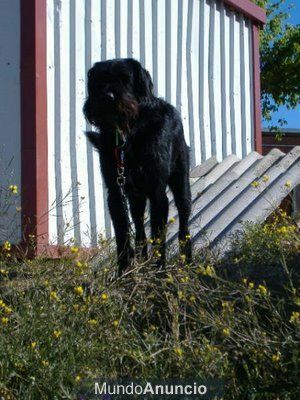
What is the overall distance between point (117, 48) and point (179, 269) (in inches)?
150

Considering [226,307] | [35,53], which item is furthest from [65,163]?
[226,307]

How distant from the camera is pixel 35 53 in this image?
6047 mm

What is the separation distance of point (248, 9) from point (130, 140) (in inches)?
203

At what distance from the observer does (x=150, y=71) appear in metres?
7.56

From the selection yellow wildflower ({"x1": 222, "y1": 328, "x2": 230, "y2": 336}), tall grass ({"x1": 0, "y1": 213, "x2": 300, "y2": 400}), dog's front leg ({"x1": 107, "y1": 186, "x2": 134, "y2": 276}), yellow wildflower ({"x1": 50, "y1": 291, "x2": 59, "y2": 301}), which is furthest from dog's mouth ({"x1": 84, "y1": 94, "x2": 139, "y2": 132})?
yellow wildflower ({"x1": 222, "y1": 328, "x2": 230, "y2": 336})

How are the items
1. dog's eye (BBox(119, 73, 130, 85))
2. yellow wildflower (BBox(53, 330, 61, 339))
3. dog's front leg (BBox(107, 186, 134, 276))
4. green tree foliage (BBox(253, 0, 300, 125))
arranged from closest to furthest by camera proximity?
yellow wildflower (BBox(53, 330, 61, 339)), dog's eye (BBox(119, 73, 130, 85)), dog's front leg (BBox(107, 186, 134, 276)), green tree foliage (BBox(253, 0, 300, 125))

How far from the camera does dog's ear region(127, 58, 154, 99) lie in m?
4.59

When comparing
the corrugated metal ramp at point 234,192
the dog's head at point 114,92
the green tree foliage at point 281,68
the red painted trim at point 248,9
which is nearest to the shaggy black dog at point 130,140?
the dog's head at point 114,92

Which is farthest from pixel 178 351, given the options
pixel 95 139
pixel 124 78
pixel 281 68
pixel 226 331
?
pixel 281 68

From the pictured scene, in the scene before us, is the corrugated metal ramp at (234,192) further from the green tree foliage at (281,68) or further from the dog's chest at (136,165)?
the green tree foliage at (281,68)

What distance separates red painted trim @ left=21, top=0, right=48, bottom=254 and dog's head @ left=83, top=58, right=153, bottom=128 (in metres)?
1.52

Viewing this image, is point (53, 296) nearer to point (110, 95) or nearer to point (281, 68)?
point (110, 95)

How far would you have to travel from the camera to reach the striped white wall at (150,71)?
634 cm

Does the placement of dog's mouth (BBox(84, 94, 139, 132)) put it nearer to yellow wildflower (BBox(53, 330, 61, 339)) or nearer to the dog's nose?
the dog's nose
